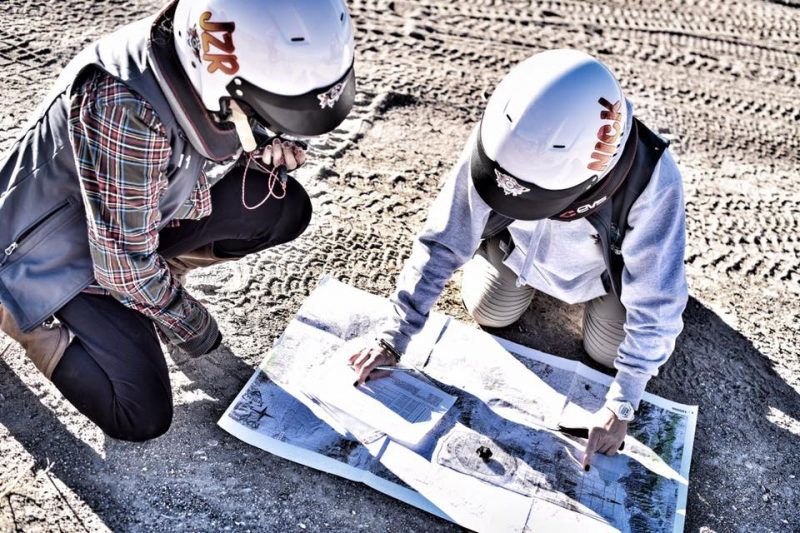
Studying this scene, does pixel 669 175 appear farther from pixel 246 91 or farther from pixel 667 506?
pixel 246 91

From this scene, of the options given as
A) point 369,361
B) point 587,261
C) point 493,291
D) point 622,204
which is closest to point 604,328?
point 587,261

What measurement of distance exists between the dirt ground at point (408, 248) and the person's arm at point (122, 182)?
0.66 metres

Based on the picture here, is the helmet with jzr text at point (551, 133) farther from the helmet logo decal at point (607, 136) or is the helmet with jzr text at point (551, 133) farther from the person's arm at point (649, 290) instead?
the person's arm at point (649, 290)

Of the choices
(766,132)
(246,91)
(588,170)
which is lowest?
(766,132)

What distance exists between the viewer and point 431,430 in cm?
285

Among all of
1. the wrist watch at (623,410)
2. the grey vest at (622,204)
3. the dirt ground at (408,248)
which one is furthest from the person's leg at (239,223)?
the wrist watch at (623,410)

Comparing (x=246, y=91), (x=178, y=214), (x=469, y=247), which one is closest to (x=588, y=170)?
(x=469, y=247)

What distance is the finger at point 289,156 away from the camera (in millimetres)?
2943

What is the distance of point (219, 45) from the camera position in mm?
2191

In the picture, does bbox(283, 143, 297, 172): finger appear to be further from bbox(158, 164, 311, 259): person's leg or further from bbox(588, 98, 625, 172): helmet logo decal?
bbox(588, 98, 625, 172): helmet logo decal

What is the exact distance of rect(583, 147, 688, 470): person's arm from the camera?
2.50 m

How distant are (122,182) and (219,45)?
51 cm

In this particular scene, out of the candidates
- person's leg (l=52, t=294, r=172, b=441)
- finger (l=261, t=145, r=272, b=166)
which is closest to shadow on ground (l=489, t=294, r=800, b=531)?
finger (l=261, t=145, r=272, b=166)

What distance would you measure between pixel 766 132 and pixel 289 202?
3143 millimetres
